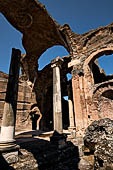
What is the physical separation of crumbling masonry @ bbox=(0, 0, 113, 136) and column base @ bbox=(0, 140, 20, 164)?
252 centimetres

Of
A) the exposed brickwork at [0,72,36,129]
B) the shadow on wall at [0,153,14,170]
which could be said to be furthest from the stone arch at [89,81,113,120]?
the exposed brickwork at [0,72,36,129]

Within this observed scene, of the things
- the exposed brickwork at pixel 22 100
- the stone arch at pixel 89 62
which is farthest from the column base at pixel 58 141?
the exposed brickwork at pixel 22 100

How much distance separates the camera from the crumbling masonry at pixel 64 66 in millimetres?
7828

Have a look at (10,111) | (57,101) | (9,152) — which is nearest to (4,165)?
(9,152)

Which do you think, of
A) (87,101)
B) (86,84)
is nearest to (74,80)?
(86,84)

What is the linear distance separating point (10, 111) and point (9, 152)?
4.14 ft

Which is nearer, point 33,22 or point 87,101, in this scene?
point 87,101

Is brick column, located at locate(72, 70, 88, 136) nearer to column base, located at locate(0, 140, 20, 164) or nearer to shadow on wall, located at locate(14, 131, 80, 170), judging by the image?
shadow on wall, located at locate(14, 131, 80, 170)

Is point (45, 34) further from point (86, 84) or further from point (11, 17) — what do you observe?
point (86, 84)

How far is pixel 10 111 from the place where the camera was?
12.5ft

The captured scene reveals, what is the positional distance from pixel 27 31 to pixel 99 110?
1037cm

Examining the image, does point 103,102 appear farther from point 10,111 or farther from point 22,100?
point 22,100

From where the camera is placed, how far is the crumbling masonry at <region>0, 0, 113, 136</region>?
25.7 ft

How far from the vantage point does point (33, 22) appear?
1034cm
